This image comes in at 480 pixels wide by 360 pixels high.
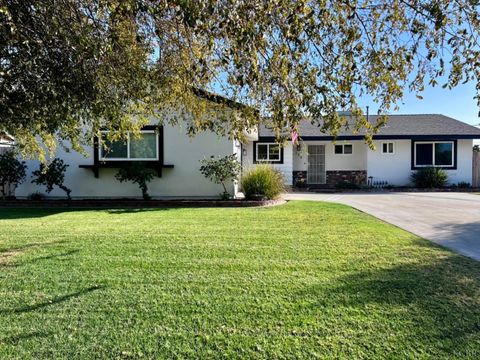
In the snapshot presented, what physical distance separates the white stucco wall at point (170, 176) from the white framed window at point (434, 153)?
12.8 meters

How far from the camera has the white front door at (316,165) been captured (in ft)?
76.5

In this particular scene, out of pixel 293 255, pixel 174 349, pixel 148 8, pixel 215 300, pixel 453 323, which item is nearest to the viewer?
pixel 174 349

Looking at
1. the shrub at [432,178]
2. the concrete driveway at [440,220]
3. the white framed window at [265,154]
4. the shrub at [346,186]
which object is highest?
the white framed window at [265,154]

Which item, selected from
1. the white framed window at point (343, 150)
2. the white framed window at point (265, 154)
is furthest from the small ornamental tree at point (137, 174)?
the white framed window at point (343, 150)

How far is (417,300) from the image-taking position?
424 centimetres

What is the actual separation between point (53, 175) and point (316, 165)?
48.0ft

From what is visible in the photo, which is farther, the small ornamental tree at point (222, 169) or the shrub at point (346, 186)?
the shrub at point (346, 186)

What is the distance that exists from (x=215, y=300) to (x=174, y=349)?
1.06 m

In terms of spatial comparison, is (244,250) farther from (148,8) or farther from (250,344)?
(148,8)

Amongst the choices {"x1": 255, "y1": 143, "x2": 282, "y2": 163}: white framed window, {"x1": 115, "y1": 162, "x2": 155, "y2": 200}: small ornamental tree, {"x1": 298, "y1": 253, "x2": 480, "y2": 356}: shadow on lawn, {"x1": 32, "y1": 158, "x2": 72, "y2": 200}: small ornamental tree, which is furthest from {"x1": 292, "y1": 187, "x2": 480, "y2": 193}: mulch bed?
{"x1": 298, "y1": 253, "x2": 480, "y2": 356}: shadow on lawn

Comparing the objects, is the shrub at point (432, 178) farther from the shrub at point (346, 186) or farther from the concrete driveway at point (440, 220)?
the concrete driveway at point (440, 220)

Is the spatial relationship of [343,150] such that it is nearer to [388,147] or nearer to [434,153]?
[388,147]

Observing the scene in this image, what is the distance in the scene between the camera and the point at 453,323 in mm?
3693

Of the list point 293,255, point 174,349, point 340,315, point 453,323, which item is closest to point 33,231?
point 293,255
